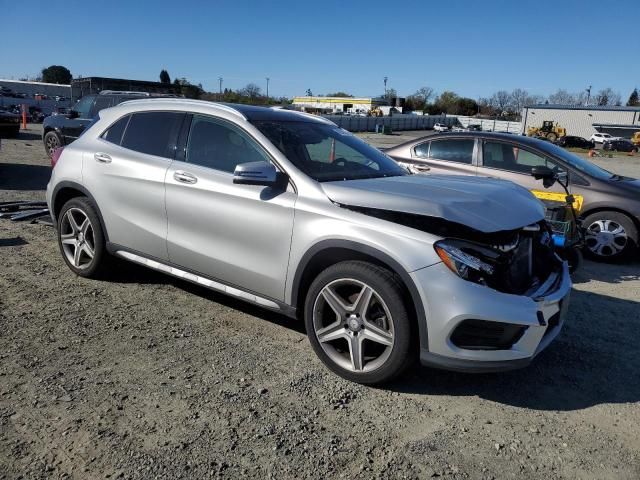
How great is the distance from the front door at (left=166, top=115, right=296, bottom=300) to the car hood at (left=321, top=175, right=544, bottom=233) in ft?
1.58

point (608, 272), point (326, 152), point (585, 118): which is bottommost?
point (608, 272)

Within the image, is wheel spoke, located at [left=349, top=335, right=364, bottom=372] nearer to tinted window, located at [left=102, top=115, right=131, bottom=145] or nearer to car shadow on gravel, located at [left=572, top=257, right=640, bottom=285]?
tinted window, located at [left=102, top=115, right=131, bottom=145]

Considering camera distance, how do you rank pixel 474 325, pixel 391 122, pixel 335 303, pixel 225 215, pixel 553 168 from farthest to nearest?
pixel 391 122
pixel 553 168
pixel 225 215
pixel 335 303
pixel 474 325

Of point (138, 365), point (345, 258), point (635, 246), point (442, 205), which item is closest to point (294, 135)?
point (345, 258)

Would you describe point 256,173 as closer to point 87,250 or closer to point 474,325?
point 474,325

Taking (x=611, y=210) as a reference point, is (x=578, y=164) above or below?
above

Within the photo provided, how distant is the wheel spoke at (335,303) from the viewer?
11.0 ft

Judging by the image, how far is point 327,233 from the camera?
338cm

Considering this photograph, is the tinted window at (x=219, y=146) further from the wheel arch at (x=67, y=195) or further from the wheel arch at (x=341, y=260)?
the wheel arch at (x=67, y=195)

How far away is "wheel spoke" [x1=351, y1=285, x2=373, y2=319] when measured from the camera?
3234 mm

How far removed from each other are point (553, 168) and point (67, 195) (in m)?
6.09

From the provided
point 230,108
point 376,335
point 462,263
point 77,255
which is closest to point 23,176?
point 77,255

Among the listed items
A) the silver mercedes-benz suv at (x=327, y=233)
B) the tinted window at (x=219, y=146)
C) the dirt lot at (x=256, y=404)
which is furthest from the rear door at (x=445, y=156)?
the tinted window at (x=219, y=146)

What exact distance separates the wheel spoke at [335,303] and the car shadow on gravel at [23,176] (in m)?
8.23
